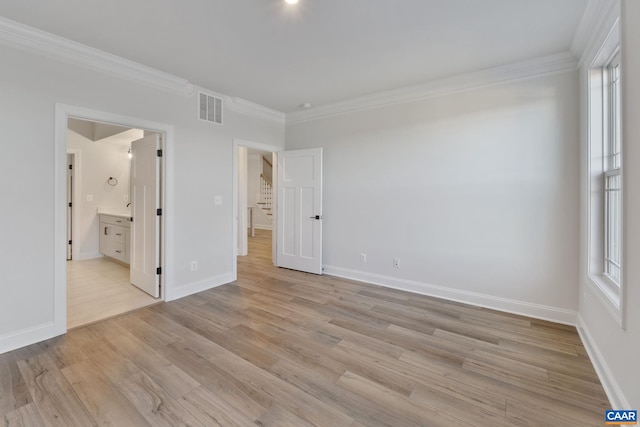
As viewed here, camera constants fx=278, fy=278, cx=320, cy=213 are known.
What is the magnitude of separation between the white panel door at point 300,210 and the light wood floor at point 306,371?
1553mm

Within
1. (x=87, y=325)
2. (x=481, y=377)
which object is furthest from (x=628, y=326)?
(x=87, y=325)

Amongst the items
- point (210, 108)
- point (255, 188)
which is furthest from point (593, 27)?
point (255, 188)

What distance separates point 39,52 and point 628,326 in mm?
4781

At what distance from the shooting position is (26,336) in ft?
7.87

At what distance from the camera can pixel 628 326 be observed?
1585 mm

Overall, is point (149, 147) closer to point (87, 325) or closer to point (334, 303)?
point (87, 325)

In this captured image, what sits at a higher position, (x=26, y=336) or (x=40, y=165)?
(x=40, y=165)

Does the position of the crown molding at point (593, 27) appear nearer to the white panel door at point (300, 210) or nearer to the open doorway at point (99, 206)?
the white panel door at point (300, 210)

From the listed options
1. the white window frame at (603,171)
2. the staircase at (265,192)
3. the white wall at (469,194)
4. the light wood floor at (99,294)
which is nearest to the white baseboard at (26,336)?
the light wood floor at (99,294)

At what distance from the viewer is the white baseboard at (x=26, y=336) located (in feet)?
7.55

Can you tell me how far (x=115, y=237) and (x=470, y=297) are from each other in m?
5.98

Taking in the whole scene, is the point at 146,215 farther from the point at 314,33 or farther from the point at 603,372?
the point at 603,372

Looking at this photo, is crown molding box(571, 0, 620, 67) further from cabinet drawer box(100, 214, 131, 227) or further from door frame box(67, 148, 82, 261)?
door frame box(67, 148, 82, 261)

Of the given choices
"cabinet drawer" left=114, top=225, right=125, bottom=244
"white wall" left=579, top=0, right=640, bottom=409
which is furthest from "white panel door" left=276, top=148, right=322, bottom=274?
"white wall" left=579, top=0, right=640, bottom=409
